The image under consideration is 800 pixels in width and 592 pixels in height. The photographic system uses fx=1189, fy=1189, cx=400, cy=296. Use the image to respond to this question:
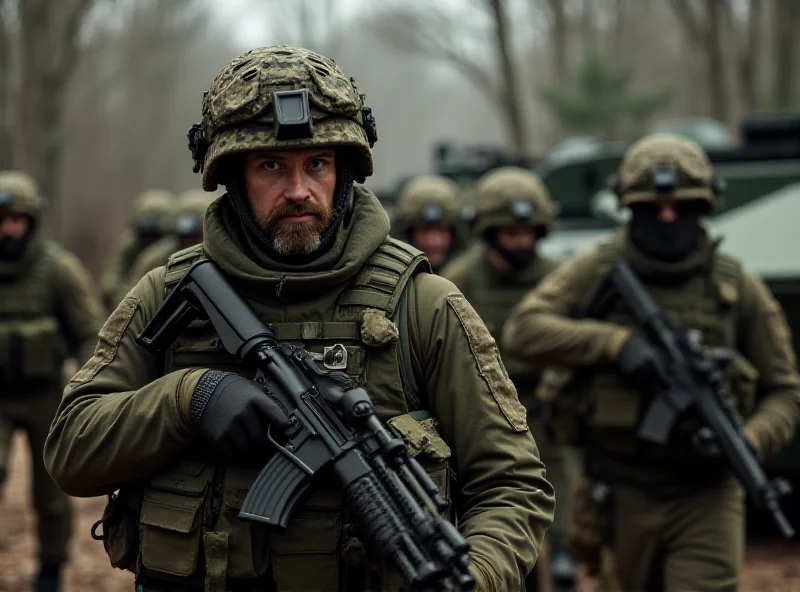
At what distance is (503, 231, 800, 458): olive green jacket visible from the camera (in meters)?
5.01

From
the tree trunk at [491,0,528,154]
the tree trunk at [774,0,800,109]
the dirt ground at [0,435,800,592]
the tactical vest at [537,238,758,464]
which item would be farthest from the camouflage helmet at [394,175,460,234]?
the tree trunk at [774,0,800,109]

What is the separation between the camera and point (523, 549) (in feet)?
8.94

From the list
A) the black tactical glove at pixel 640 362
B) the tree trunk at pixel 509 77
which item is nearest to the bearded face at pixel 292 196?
the black tactical glove at pixel 640 362

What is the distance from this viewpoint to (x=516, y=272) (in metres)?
7.22

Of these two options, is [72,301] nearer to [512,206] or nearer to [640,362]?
[512,206]

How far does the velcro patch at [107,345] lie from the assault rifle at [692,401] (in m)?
2.63

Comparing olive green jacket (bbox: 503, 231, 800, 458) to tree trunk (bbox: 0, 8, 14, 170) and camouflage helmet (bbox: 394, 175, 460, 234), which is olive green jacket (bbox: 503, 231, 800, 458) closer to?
camouflage helmet (bbox: 394, 175, 460, 234)

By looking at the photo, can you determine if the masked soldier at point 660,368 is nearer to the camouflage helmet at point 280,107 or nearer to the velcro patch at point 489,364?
the velcro patch at point 489,364

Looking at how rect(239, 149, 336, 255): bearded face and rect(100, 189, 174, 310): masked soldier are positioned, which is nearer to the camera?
rect(239, 149, 336, 255): bearded face

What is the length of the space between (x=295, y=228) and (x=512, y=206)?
4.50 meters

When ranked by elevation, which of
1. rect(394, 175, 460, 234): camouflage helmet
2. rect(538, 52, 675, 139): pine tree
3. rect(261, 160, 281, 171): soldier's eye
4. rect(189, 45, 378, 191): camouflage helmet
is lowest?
rect(538, 52, 675, 139): pine tree

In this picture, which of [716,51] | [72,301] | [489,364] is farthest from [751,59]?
[489,364]

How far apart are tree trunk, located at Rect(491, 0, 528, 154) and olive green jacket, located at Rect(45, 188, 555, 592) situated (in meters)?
14.0

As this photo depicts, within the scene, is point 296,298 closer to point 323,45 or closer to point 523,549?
point 523,549
